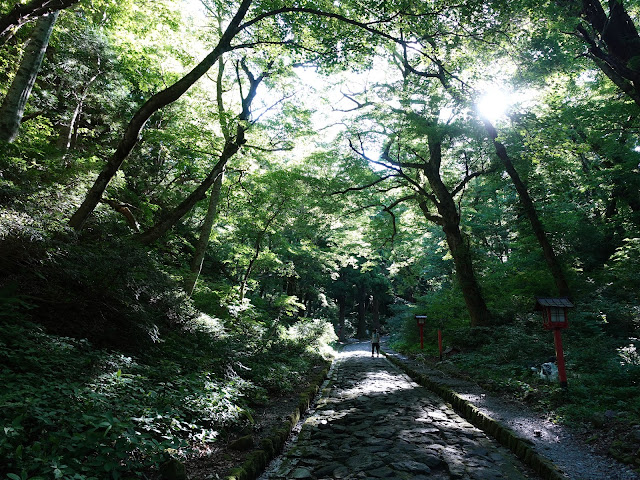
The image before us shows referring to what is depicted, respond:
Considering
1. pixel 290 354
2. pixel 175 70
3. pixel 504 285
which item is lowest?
pixel 290 354

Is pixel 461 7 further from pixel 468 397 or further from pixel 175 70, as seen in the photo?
pixel 175 70

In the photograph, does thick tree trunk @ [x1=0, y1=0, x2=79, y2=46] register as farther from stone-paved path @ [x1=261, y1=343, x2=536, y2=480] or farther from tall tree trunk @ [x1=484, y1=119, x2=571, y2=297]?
tall tree trunk @ [x1=484, y1=119, x2=571, y2=297]

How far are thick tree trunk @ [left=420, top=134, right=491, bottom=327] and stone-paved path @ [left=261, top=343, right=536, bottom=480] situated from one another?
606cm

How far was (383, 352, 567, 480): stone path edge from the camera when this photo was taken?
3.64 meters

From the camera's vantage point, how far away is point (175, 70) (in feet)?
41.2

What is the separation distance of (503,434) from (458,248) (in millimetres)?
9017

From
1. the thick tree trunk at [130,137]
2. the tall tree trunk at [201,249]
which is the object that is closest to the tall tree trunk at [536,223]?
the tall tree trunk at [201,249]

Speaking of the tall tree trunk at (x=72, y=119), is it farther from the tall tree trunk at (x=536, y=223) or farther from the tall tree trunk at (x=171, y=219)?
the tall tree trunk at (x=536, y=223)

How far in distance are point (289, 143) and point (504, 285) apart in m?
10.9

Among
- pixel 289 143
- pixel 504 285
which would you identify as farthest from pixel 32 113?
pixel 504 285

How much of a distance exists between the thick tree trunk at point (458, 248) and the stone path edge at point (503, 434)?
5.31 metres

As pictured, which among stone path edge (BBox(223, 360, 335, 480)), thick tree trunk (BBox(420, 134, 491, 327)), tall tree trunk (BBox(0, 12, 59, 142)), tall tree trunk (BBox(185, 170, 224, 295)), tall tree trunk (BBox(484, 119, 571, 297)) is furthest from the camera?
thick tree trunk (BBox(420, 134, 491, 327))

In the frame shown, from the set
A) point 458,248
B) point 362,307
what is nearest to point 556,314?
point 458,248

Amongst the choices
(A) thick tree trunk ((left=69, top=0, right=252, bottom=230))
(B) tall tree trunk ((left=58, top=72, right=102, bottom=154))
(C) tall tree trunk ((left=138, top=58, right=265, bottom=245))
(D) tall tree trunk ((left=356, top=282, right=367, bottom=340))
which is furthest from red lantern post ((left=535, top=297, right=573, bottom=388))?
(D) tall tree trunk ((left=356, top=282, right=367, bottom=340))
